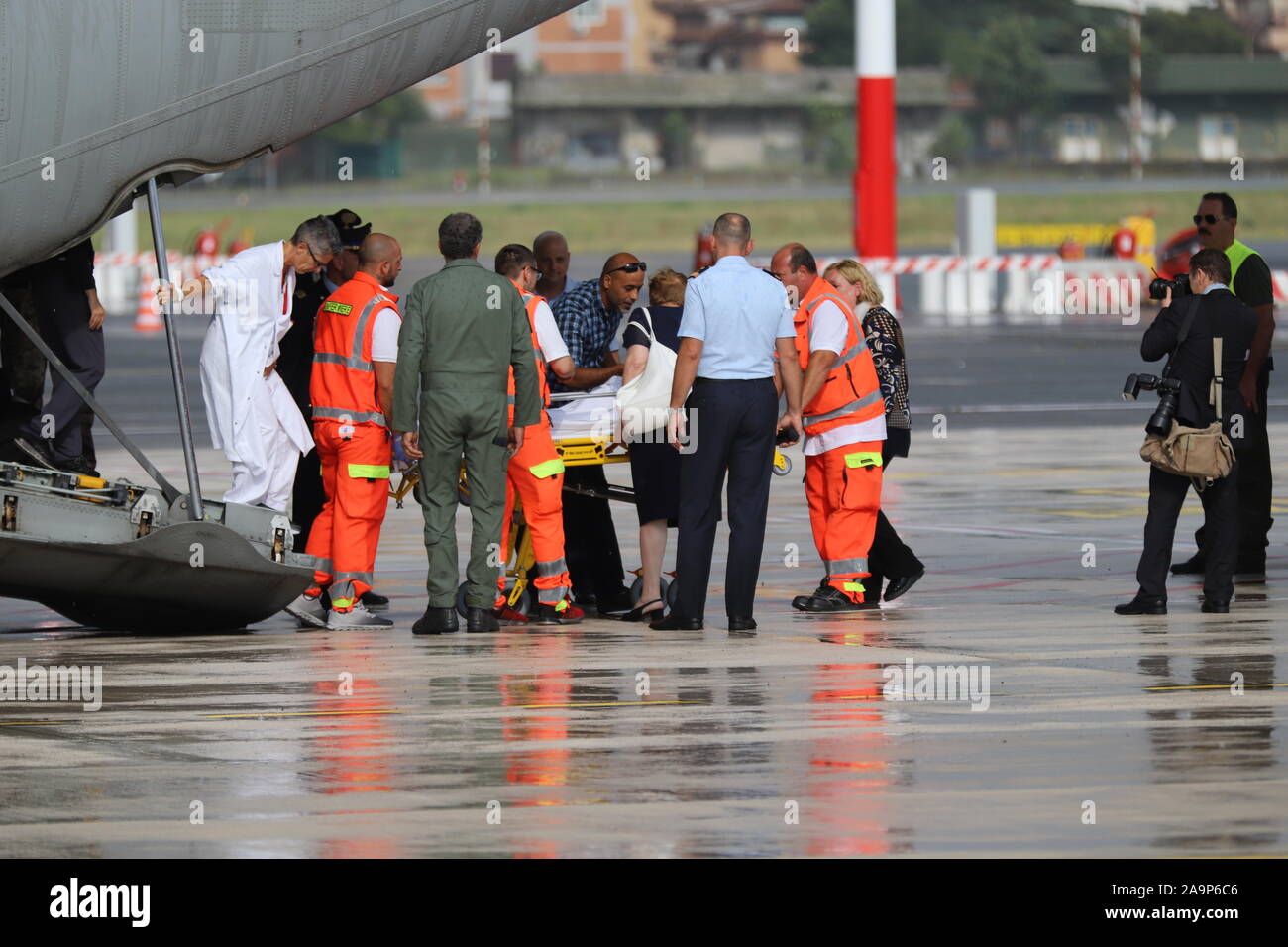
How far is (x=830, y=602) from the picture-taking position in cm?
1316

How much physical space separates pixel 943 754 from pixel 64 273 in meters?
6.28

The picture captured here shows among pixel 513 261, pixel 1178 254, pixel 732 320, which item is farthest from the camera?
pixel 1178 254

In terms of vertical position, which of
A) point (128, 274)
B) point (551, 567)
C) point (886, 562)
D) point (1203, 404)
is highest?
point (128, 274)

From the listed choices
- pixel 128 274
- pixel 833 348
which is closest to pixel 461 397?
pixel 833 348

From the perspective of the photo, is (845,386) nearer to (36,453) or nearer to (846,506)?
(846,506)

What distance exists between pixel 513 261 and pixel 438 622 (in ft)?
6.50

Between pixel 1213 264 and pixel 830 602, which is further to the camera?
pixel 830 602

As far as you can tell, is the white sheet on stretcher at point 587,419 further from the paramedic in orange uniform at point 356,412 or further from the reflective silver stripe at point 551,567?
the paramedic in orange uniform at point 356,412

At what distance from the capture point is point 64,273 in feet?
43.3

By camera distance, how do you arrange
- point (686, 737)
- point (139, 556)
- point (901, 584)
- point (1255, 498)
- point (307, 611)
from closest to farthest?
point (686, 737), point (139, 556), point (307, 611), point (901, 584), point (1255, 498)

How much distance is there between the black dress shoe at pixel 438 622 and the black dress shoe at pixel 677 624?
106 cm
